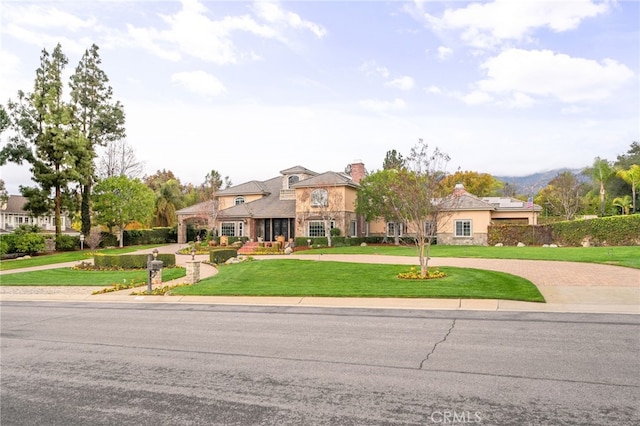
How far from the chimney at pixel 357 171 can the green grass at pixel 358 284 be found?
2326 centimetres

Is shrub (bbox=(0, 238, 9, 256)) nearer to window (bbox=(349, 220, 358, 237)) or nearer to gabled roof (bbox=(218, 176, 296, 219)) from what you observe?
gabled roof (bbox=(218, 176, 296, 219))

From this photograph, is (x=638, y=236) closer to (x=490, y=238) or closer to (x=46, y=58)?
(x=490, y=238)

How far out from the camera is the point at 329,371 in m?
6.96

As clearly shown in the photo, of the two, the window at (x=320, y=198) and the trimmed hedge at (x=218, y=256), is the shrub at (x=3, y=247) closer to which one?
the trimmed hedge at (x=218, y=256)

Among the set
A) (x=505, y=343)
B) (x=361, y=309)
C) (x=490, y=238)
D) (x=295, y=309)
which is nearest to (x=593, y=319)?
(x=505, y=343)

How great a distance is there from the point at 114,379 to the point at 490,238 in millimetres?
36546

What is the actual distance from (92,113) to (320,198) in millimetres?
25651

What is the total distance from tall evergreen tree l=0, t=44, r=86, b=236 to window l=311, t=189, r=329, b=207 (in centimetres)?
2169

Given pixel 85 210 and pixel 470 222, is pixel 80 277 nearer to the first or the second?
pixel 85 210

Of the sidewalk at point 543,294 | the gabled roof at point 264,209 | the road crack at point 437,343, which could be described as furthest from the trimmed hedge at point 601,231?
the road crack at point 437,343

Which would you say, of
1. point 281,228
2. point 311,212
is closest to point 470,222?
point 311,212

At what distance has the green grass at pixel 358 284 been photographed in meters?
14.0

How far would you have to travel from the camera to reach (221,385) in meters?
6.42

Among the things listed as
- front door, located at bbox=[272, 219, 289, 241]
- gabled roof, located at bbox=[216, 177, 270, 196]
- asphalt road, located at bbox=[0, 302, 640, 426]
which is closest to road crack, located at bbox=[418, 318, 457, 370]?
asphalt road, located at bbox=[0, 302, 640, 426]
